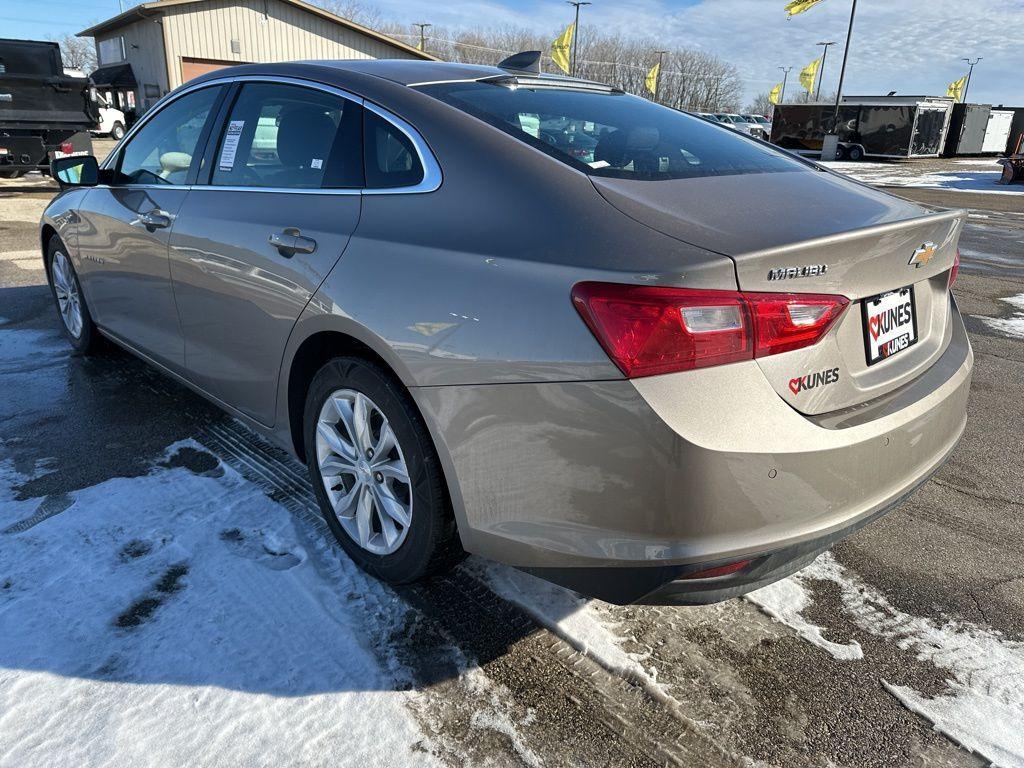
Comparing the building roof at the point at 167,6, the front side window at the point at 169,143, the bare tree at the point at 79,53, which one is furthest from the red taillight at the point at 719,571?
the bare tree at the point at 79,53

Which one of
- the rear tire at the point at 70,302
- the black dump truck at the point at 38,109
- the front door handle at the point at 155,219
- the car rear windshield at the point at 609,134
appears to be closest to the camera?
the car rear windshield at the point at 609,134

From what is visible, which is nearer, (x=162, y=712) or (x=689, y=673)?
(x=162, y=712)

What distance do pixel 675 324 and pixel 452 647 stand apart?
119 centimetres

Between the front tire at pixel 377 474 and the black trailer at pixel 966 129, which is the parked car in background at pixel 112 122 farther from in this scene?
the black trailer at pixel 966 129

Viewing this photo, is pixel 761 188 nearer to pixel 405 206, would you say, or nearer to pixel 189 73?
pixel 405 206

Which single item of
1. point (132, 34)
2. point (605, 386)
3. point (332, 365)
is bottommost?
point (332, 365)

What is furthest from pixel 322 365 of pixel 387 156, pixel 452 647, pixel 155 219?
pixel 155 219

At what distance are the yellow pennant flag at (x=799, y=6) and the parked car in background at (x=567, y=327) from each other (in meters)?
35.9

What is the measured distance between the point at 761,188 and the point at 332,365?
144cm

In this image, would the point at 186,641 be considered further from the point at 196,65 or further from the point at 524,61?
the point at 196,65

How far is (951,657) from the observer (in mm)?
2219

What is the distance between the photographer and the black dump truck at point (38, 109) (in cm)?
1316

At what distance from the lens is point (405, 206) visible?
220 centimetres

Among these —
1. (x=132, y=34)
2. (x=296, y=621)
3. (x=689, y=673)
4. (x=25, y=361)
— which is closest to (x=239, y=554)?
(x=296, y=621)
